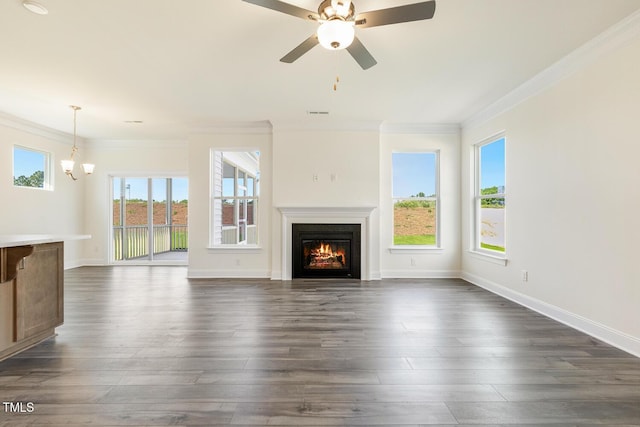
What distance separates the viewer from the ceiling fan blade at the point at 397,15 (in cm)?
187

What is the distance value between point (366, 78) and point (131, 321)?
379 centimetres

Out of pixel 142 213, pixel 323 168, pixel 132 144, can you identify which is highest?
pixel 132 144

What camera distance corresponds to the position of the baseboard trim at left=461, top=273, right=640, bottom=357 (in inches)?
100

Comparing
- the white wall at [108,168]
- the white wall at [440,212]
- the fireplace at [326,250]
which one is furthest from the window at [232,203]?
the white wall at [440,212]

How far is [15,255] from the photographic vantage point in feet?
7.82

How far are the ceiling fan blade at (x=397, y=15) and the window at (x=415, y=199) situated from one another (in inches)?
147

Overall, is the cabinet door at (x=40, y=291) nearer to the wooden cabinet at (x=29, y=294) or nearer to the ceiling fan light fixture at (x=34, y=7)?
the wooden cabinet at (x=29, y=294)

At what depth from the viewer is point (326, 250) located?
5.53m

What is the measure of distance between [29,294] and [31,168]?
4.46 metres

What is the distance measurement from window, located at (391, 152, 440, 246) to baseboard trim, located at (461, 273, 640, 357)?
1.45m

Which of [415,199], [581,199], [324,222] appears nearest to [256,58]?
[324,222]

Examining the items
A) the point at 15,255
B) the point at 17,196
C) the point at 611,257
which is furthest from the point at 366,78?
the point at 17,196

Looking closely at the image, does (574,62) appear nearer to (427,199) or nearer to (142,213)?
(427,199)

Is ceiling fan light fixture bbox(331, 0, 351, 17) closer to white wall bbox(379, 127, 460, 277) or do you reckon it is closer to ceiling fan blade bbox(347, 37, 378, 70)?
ceiling fan blade bbox(347, 37, 378, 70)
